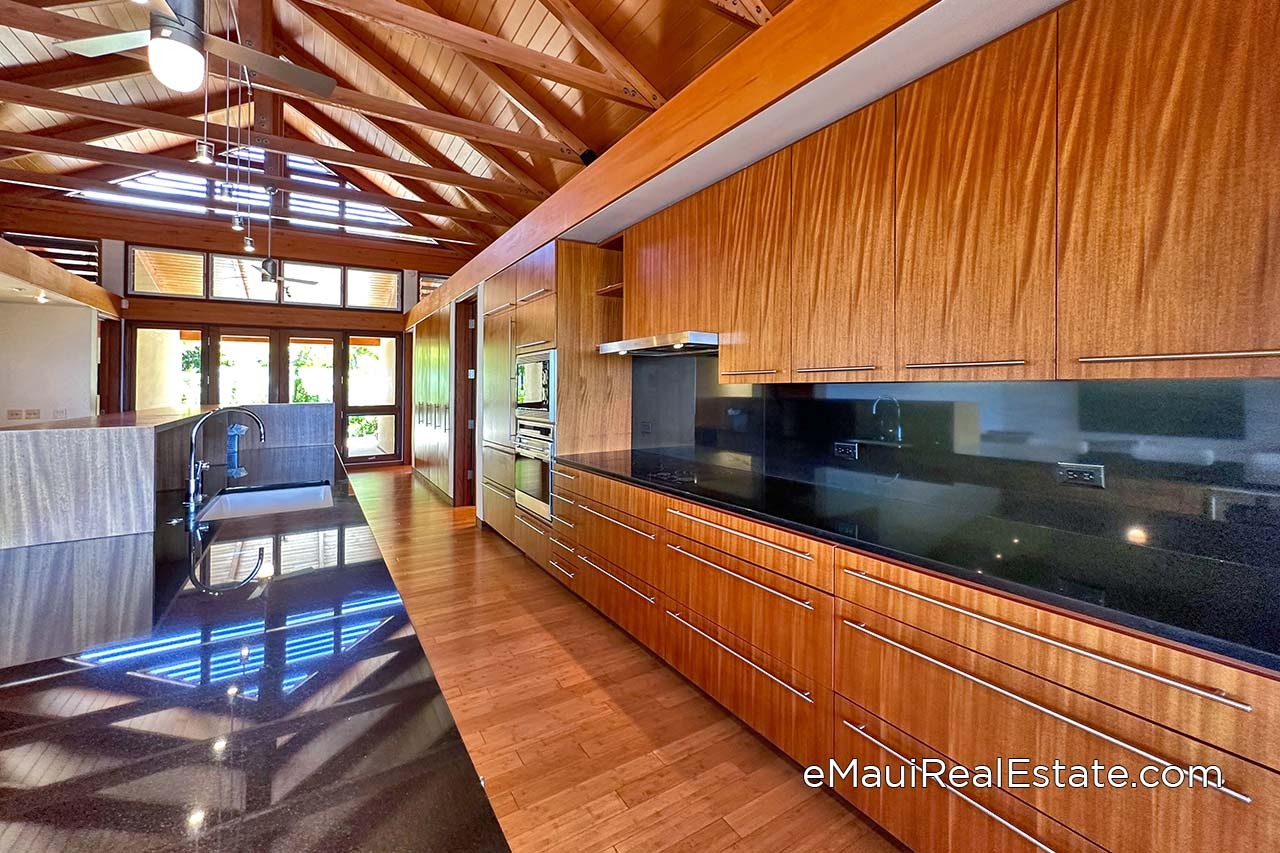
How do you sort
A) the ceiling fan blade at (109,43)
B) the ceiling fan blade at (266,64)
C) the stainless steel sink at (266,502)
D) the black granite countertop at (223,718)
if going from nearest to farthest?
the black granite countertop at (223,718)
the stainless steel sink at (266,502)
the ceiling fan blade at (109,43)
the ceiling fan blade at (266,64)

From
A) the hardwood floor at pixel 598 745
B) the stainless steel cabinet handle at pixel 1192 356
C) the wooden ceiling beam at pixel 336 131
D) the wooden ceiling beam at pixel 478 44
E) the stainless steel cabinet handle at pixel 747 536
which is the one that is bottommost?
the hardwood floor at pixel 598 745

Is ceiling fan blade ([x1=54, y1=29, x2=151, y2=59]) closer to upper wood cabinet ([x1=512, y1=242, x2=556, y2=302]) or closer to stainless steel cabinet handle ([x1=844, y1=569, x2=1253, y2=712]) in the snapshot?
upper wood cabinet ([x1=512, y1=242, x2=556, y2=302])

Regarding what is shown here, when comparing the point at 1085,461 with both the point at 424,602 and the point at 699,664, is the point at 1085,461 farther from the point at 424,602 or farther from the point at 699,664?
the point at 424,602

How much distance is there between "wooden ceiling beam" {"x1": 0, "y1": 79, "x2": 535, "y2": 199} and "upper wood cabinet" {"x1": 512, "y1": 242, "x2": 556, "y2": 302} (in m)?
1.89

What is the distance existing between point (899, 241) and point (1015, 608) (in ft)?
3.67

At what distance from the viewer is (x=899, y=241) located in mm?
1674

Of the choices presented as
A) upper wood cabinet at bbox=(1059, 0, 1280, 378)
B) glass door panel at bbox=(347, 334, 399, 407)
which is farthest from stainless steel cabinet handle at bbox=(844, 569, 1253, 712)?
glass door panel at bbox=(347, 334, 399, 407)

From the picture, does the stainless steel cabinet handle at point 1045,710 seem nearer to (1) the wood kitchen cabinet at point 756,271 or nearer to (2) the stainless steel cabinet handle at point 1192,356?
(2) the stainless steel cabinet handle at point 1192,356

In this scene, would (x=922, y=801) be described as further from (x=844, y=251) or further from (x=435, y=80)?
(x=435, y=80)

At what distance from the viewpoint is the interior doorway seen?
5645 mm

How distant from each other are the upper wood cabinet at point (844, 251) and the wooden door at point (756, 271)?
49 mm

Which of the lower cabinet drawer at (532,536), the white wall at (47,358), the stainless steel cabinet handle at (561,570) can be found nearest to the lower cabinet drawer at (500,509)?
the lower cabinet drawer at (532,536)

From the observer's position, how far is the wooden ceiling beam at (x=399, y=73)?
183 inches

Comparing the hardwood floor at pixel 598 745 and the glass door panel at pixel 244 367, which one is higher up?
the glass door panel at pixel 244 367
